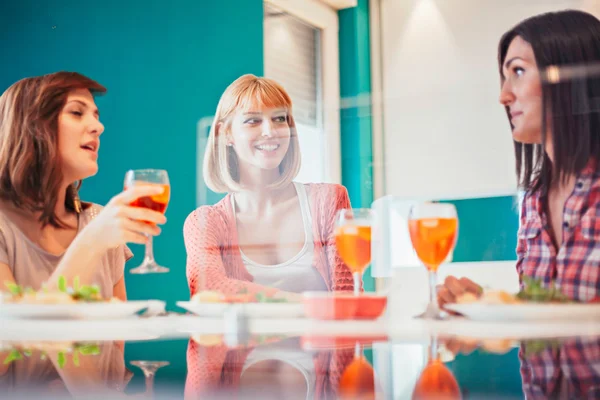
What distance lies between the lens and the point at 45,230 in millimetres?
2350

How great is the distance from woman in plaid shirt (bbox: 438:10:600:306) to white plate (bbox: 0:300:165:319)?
44.1 inches

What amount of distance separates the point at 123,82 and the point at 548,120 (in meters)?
1.55

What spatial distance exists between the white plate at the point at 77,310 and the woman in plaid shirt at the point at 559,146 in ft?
3.67

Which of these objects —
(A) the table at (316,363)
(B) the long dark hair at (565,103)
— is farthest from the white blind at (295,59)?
(A) the table at (316,363)

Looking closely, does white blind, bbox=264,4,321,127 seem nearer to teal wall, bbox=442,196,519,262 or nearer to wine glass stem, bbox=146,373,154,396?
teal wall, bbox=442,196,519,262

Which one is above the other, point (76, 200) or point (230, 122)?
point (230, 122)

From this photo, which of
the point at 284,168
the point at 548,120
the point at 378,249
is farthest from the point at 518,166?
the point at 284,168

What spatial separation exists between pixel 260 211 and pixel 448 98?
762 millimetres

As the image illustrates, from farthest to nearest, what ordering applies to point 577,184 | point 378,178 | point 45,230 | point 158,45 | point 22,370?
point 158,45
point 45,230
point 378,178
point 577,184
point 22,370

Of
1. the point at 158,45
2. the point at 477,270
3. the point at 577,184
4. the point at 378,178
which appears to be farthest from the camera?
the point at 158,45

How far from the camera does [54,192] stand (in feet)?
7.75

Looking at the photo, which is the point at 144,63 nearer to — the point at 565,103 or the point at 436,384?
the point at 565,103

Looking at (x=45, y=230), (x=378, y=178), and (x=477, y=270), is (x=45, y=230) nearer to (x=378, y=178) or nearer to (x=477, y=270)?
(x=378, y=178)

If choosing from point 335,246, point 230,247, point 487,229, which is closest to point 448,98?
point 487,229
